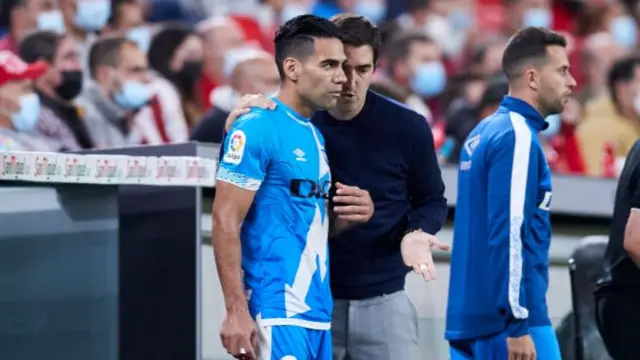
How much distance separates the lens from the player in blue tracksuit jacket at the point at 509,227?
492 centimetres

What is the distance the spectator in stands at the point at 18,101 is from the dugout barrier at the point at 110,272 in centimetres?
163

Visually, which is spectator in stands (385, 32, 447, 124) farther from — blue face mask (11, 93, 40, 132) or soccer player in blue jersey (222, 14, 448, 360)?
soccer player in blue jersey (222, 14, 448, 360)

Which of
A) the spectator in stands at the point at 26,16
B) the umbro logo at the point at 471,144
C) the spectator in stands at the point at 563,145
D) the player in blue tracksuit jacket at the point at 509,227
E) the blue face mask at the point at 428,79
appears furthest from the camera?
the spectator in stands at the point at 563,145

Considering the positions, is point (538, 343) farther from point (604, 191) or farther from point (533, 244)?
point (604, 191)

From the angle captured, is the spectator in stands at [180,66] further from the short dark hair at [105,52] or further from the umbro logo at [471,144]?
the umbro logo at [471,144]

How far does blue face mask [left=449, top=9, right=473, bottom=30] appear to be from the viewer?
41.7 feet

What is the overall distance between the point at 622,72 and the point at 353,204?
25.6 ft

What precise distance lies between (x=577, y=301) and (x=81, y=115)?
3.27m

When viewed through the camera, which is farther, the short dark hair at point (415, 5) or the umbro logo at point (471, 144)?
the short dark hair at point (415, 5)

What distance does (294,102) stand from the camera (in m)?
4.50

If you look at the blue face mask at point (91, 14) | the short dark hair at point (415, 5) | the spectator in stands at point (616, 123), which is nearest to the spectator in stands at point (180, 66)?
the blue face mask at point (91, 14)

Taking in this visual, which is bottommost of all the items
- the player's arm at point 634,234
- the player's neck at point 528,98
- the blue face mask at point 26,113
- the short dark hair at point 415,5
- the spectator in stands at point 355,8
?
the player's arm at point 634,234

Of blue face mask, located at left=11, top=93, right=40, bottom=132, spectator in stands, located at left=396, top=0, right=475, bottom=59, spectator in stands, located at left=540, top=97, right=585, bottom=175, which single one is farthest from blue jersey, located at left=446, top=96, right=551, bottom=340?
spectator in stands, located at left=396, top=0, right=475, bottom=59

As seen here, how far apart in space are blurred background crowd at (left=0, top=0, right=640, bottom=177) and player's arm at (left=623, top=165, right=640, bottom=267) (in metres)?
2.81
